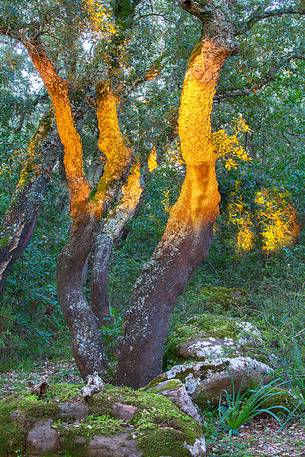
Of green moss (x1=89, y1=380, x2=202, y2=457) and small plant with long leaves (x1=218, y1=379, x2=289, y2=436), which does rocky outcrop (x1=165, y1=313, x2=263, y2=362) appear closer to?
small plant with long leaves (x1=218, y1=379, x2=289, y2=436)

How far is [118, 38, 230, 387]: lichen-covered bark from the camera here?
21.2 feet

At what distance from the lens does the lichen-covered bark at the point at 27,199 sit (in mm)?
8883

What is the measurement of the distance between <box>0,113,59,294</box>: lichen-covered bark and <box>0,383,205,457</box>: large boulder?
5215 mm

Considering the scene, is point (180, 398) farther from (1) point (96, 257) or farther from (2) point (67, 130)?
(2) point (67, 130)

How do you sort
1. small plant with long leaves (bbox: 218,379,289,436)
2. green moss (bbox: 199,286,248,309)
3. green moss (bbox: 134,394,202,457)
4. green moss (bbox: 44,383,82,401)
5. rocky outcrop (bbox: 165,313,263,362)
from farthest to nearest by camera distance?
1. green moss (bbox: 199,286,248,309)
2. rocky outcrop (bbox: 165,313,263,362)
3. small plant with long leaves (bbox: 218,379,289,436)
4. green moss (bbox: 44,383,82,401)
5. green moss (bbox: 134,394,202,457)

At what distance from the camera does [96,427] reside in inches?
140

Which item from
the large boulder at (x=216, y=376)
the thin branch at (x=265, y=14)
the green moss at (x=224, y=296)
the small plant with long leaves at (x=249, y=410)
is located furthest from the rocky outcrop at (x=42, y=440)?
the green moss at (x=224, y=296)

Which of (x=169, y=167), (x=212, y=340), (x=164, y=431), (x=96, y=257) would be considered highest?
(x=169, y=167)

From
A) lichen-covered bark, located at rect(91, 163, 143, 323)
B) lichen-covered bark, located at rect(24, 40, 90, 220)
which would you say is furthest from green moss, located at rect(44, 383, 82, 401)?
lichen-covered bark, located at rect(24, 40, 90, 220)

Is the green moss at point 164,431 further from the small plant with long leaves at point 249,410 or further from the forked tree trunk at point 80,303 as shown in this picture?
the forked tree trunk at point 80,303

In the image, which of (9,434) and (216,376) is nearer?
(9,434)

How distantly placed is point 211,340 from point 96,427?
3.35 m

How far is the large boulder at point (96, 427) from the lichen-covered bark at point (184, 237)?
2541 millimetres

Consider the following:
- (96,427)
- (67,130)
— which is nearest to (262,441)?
(96,427)
